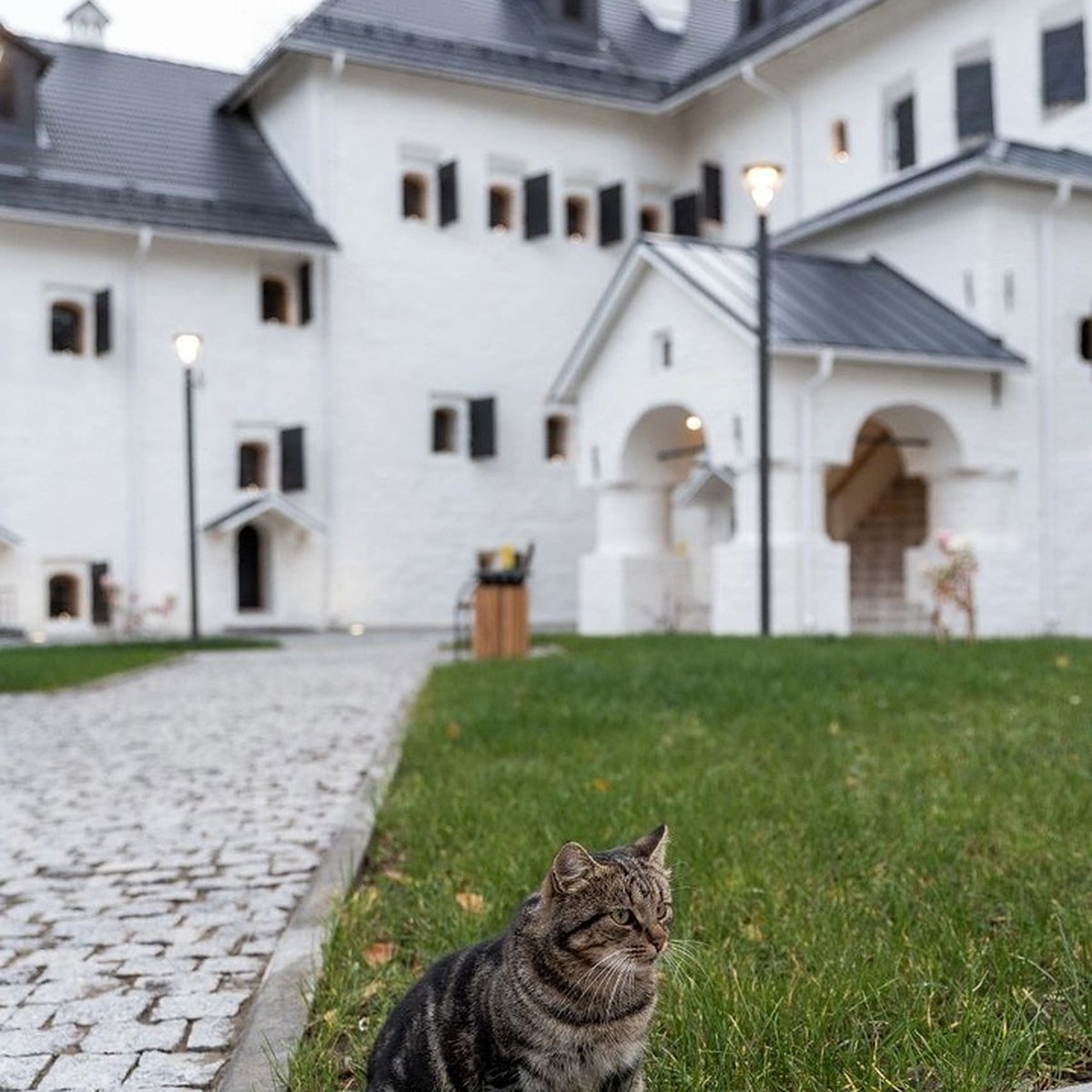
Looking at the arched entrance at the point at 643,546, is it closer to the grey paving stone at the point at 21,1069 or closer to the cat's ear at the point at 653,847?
the grey paving stone at the point at 21,1069

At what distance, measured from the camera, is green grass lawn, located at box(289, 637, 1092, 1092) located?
3564mm

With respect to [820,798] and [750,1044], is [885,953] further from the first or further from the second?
[820,798]

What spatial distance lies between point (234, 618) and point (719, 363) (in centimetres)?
1283

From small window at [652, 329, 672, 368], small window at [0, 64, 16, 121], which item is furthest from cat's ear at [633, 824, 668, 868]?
small window at [0, 64, 16, 121]

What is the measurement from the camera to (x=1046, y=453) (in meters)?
27.3

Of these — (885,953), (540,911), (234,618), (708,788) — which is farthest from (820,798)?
(234,618)

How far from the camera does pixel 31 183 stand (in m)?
31.6

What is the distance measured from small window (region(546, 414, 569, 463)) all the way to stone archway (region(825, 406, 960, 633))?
292 inches

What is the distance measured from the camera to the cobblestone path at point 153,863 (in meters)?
4.18

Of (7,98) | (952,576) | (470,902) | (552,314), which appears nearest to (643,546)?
(552,314)

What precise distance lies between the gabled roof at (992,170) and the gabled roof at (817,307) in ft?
4.62

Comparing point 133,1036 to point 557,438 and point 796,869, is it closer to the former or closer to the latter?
point 796,869

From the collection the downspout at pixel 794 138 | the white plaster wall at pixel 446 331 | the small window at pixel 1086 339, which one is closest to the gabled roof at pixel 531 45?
the white plaster wall at pixel 446 331

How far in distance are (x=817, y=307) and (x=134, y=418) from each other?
1464 centimetres
